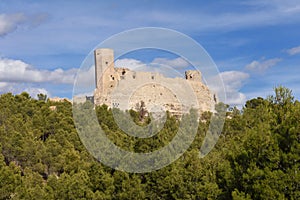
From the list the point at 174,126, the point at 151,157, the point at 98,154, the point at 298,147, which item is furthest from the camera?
A: the point at 174,126

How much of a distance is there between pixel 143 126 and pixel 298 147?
906 cm

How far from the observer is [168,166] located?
63.7 feet

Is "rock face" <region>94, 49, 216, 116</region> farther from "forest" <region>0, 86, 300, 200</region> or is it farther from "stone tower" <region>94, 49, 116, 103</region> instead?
"forest" <region>0, 86, 300, 200</region>

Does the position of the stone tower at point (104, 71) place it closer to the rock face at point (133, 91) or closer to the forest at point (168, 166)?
the rock face at point (133, 91)

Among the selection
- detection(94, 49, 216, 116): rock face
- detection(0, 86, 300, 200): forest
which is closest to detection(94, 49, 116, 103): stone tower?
detection(94, 49, 216, 116): rock face

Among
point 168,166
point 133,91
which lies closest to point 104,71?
point 133,91

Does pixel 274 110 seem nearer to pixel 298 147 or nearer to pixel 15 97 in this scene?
pixel 298 147

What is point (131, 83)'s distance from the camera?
1703 inches

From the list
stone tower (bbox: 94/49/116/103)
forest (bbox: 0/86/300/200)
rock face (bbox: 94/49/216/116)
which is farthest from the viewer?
stone tower (bbox: 94/49/116/103)

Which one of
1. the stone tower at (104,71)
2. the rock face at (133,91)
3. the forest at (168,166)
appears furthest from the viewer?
the stone tower at (104,71)

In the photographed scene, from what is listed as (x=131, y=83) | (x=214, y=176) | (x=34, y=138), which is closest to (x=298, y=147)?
(x=214, y=176)

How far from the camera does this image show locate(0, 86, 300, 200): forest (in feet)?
47.2

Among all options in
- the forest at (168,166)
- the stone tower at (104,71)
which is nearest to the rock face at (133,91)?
the stone tower at (104,71)

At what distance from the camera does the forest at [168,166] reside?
47.2ft
